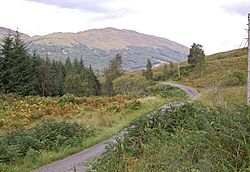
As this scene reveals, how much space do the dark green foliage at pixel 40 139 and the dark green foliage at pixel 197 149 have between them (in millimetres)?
3759

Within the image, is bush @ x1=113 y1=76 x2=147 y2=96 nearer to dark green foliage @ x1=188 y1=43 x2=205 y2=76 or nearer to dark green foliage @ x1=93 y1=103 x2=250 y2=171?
dark green foliage @ x1=188 y1=43 x2=205 y2=76

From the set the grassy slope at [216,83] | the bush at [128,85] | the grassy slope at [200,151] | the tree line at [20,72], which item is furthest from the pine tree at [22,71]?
the grassy slope at [200,151]

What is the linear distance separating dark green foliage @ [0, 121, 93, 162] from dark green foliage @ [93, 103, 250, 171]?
3759 millimetres

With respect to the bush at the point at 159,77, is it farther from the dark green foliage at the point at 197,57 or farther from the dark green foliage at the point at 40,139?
the dark green foliage at the point at 40,139

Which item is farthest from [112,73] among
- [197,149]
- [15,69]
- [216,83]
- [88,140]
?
[197,149]

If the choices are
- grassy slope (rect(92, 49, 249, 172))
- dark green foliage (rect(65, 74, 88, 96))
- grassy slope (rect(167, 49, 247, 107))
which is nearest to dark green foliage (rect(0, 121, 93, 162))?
grassy slope (rect(92, 49, 249, 172))

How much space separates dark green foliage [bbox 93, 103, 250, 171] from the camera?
18.2ft

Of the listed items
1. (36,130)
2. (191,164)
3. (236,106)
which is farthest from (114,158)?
(36,130)

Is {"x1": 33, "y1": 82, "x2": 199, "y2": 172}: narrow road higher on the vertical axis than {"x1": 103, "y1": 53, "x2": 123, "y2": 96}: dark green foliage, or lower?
lower

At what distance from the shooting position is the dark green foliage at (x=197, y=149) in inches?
218

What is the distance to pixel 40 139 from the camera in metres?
12.6

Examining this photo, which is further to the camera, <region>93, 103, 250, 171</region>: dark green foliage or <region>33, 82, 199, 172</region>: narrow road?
<region>33, 82, 199, 172</region>: narrow road

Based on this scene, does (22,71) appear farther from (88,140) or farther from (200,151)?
(200,151)

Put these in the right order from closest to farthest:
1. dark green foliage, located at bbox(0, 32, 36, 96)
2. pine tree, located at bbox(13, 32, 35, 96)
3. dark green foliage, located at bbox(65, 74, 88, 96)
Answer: dark green foliage, located at bbox(0, 32, 36, 96) → pine tree, located at bbox(13, 32, 35, 96) → dark green foliage, located at bbox(65, 74, 88, 96)
